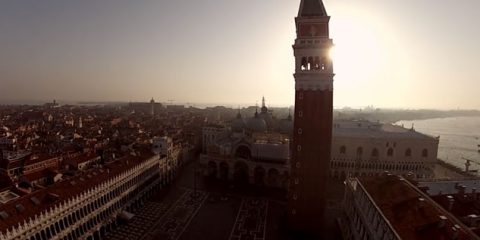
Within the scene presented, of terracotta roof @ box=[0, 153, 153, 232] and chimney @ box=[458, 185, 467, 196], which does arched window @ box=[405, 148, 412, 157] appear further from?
terracotta roof @ box=[0, 153, 153, 232]

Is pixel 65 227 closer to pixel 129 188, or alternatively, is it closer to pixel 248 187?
pixel 129 188

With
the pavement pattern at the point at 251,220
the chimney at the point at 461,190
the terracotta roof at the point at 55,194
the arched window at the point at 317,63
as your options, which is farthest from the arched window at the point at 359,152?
the terracotta roof at the point at 55,194

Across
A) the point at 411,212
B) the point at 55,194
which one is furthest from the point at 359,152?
the point at 55,194

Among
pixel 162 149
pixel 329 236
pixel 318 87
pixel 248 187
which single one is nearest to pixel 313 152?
pixel 318 87

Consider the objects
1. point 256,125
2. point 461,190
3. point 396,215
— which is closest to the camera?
point 396,215

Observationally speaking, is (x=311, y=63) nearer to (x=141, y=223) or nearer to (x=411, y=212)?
(x=411, y=212)

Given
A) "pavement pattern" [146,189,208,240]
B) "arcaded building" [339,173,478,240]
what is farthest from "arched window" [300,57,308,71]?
"pavement pattern" [146,189,208,240]
